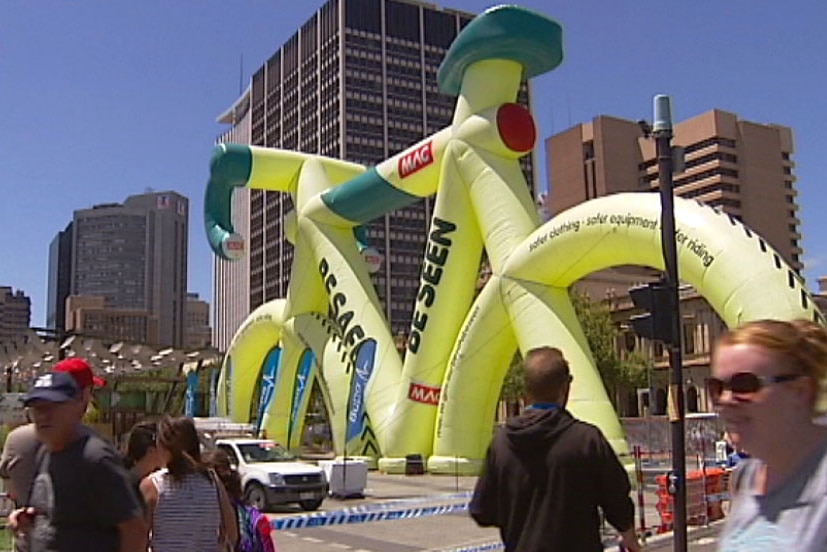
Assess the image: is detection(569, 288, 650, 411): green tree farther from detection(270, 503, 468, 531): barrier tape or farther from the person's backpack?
the person's backpack

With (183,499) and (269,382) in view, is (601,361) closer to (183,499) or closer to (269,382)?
(269,382)

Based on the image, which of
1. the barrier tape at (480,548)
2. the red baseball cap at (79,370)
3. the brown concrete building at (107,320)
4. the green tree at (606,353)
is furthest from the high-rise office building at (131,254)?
the red baseball cap at (79,370)

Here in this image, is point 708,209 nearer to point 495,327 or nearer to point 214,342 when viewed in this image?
point 495,327

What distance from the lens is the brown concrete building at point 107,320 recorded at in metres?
151

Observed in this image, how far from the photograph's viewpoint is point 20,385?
55.1 metres

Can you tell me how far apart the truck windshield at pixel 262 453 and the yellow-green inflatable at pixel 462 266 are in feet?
13.7

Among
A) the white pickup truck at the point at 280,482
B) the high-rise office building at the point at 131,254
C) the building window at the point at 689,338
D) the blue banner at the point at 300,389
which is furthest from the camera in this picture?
the high-rise office building at the point at 131,254

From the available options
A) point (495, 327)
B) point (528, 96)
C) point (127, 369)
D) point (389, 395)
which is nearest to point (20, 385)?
point (127, 369)

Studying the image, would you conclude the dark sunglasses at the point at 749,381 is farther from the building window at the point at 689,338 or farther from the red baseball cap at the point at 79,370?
the building window at the point at 689,338

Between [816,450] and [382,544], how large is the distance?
12.3 m

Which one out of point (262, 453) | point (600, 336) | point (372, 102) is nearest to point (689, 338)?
point (600, 336)

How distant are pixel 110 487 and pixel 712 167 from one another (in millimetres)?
115341

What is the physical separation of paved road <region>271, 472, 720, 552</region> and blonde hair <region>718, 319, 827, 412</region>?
10397 millimetres

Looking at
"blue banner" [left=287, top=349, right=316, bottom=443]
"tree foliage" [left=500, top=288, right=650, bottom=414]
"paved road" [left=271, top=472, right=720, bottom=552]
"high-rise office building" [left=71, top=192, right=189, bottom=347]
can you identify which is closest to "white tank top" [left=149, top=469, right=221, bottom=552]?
"paved road" [left=271, top=472, right=720, bottom=552]
